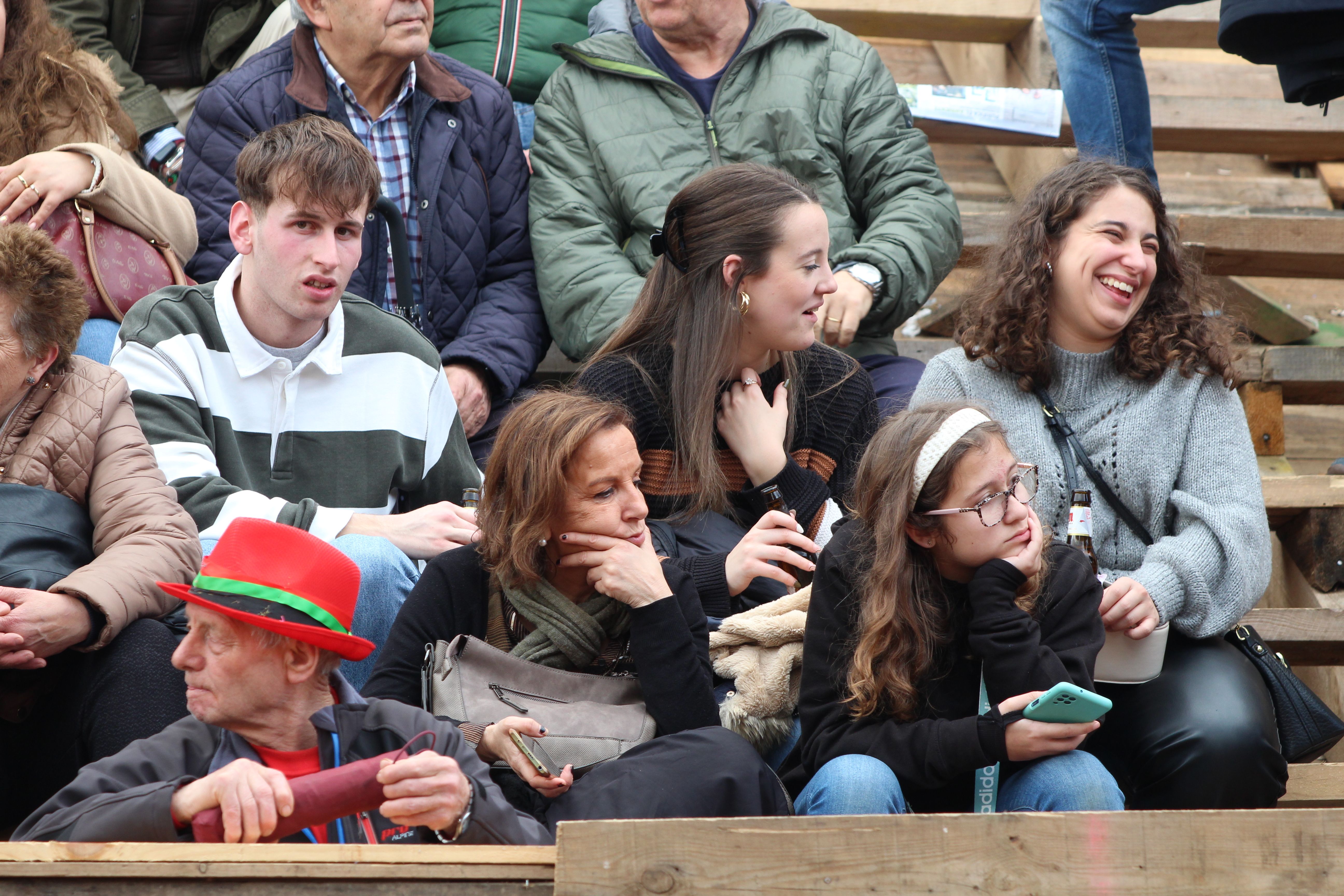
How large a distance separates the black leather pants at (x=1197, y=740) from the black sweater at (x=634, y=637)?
775 millimetres

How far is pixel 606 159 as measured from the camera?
11.6 ft

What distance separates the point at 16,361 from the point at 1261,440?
3.17 meters

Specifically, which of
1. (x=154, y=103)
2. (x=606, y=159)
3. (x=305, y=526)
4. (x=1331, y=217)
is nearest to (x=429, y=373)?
(x=305, y=526)

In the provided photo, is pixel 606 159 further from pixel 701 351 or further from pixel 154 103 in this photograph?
pixel 154 103

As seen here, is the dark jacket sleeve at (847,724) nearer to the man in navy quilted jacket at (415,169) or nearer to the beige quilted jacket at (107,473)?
the beige quilted jacket at (107,473)

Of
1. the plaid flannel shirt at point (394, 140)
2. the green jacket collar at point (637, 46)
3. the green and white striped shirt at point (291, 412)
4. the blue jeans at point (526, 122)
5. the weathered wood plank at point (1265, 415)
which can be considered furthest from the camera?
the blue jeans at point (526, 122)

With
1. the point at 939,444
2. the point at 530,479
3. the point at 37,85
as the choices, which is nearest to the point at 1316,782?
the point at 939,444

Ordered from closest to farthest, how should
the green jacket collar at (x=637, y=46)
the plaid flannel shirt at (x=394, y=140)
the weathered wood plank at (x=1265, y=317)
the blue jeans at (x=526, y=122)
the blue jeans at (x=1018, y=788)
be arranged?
the blue jeans at (x=1018, y=788) → the plaid flannel shirt at (x=394, y=140) → the green jacket collar at (x=637, y=46) → the blue jeans at (x=526, y=122) → the weathered wood plank at (x=1265, y=317)

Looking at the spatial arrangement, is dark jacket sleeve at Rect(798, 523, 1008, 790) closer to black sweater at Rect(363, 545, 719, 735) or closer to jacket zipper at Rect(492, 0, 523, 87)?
black sweater at Rect(363, 545, 719, 735)

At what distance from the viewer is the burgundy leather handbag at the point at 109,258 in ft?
9.51

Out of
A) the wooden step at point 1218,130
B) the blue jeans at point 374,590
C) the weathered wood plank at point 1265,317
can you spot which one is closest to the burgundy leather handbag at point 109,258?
the blue jeans at point 374,590

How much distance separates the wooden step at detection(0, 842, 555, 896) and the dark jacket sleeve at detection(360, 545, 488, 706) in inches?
21.9

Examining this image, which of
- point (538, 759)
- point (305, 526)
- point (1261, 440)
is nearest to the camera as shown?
point (538, 759)

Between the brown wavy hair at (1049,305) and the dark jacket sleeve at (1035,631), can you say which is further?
the brown wavy hair at (1049,305)
